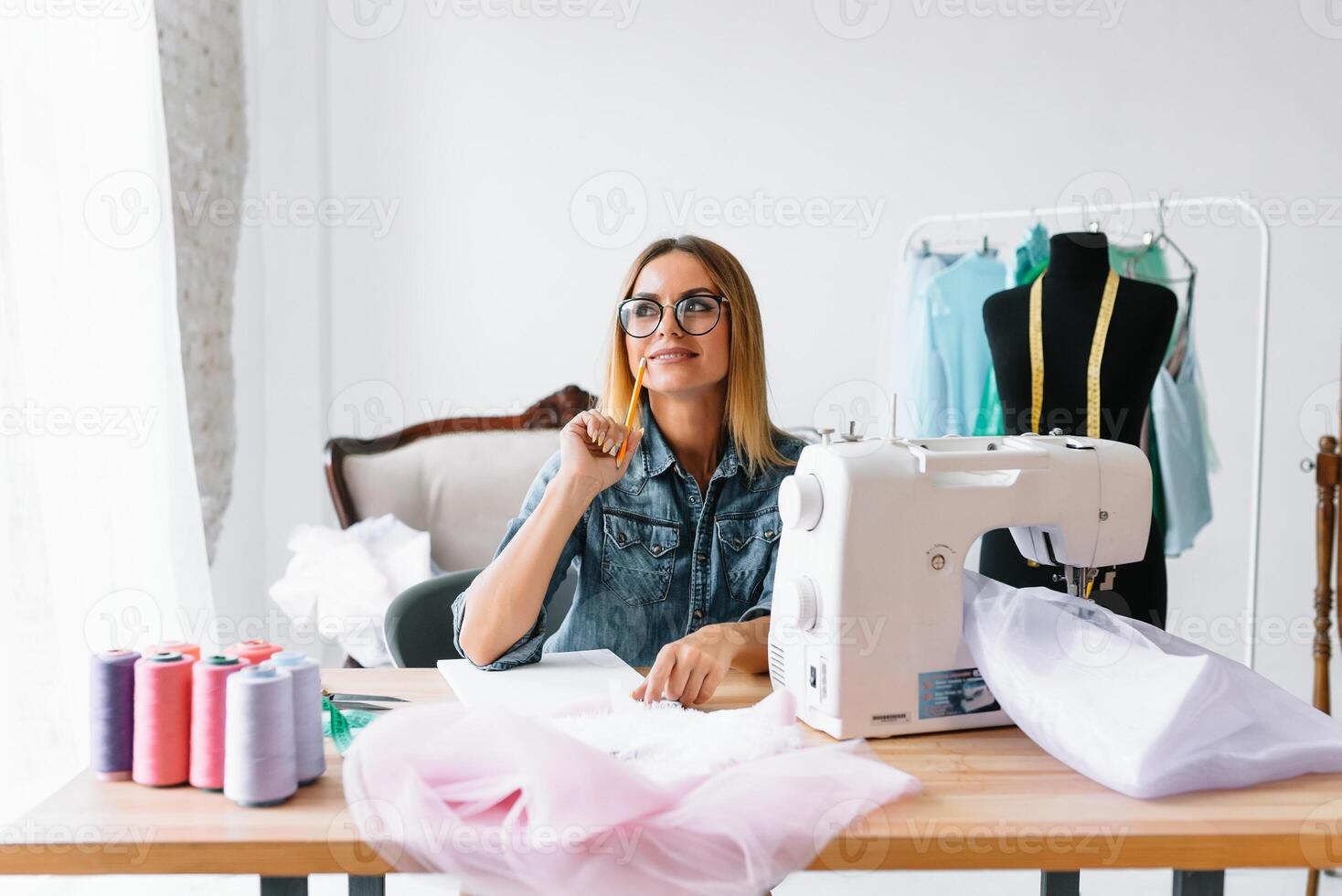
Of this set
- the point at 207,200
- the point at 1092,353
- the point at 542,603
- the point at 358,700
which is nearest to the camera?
the point at 358,700

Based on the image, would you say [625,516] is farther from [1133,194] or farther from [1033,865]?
[1133,194]

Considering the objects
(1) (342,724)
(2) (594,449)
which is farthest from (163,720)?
(2) (594,449)

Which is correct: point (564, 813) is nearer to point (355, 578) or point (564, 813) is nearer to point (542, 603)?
point (542, 603)

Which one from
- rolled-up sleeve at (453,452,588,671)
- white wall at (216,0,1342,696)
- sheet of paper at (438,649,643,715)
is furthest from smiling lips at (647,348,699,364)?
white wall at (216,0,1342,696)

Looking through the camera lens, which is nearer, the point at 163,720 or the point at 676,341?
the point at 163,720

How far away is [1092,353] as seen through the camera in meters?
2.16

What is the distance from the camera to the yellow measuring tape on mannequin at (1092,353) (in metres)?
2.15

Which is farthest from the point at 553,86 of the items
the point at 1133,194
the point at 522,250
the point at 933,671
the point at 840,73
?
the point at 933,671

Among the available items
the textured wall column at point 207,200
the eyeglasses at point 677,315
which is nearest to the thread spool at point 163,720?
the eyeglasses at point 677,315

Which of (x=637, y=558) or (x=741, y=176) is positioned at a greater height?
(x=741, y=176)

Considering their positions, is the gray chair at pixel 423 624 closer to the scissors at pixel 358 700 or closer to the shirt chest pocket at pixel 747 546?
the shirt chest pocket at pixel 747 546

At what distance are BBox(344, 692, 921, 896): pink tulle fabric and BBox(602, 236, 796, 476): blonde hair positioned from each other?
0.76m

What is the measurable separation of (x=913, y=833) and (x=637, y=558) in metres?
0.78

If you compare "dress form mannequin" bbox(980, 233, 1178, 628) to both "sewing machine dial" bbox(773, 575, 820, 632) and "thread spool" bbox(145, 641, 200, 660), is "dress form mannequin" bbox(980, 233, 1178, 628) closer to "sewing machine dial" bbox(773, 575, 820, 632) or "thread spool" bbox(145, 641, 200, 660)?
"sewing machine dial" bbox(773, 575, 820, 632)
